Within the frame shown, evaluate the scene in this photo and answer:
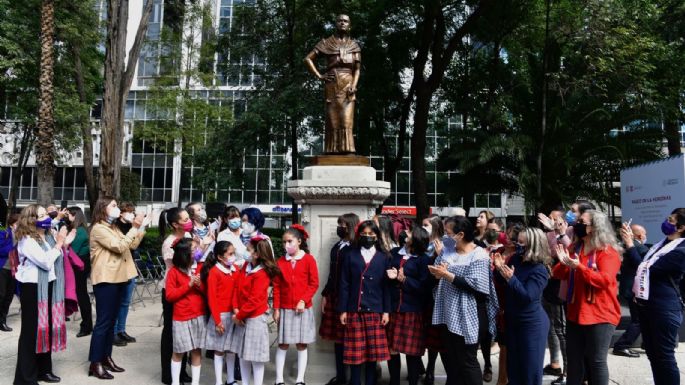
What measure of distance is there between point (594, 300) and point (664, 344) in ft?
2.62

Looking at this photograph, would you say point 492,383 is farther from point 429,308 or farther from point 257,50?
point 257,50

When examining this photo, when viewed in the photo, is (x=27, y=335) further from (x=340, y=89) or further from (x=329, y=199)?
(x=340, y=89)

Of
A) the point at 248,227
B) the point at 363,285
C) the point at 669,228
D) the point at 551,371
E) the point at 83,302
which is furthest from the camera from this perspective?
the point at 83,302

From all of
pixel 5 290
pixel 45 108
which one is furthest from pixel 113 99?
pixel 5 290

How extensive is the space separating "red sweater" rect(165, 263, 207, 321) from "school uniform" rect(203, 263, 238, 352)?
0.15 m

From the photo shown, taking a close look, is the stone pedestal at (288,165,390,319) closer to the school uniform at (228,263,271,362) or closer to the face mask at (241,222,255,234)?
the face mask at (241,222,255,234)

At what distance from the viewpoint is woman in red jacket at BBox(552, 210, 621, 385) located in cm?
452

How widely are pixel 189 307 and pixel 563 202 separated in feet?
43.6

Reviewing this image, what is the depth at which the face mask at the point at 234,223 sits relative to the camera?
613 centimetres

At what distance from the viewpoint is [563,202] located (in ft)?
52.1

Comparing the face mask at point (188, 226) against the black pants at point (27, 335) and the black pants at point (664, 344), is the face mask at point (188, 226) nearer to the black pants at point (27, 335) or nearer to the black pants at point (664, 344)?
the black pants at point (27, 335)

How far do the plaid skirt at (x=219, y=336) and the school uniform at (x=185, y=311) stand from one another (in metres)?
0.07

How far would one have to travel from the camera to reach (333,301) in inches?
236

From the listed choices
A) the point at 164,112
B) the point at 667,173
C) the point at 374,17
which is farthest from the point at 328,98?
the point at 164,112
